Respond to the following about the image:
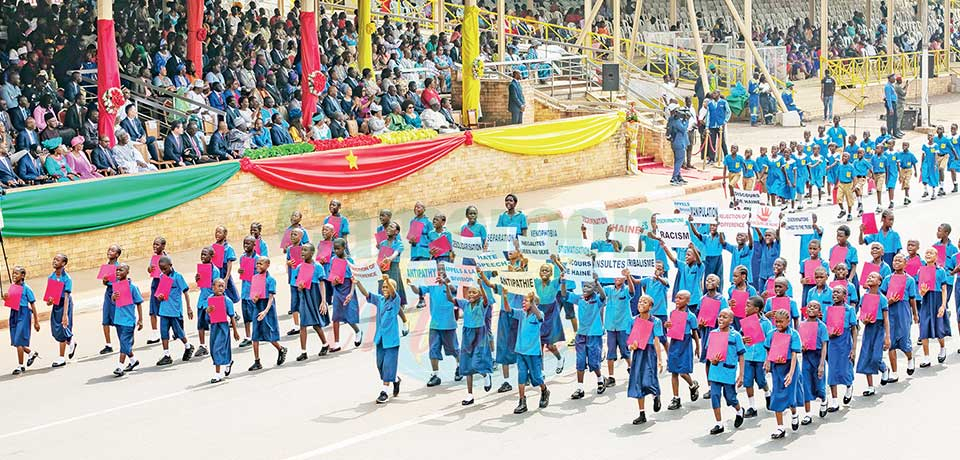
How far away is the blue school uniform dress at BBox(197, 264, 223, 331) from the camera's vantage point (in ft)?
58.9

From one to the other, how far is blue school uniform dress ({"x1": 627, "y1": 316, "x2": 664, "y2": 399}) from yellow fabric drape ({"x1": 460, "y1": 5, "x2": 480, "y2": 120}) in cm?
1765

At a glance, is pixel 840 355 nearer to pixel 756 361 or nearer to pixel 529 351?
pixel 756 361

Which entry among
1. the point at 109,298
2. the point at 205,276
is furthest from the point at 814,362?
the point at 109,298

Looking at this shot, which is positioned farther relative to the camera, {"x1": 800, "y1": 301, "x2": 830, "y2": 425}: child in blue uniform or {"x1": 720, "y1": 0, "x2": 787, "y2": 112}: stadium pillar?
{"x1": 720, "y1": 0, "x2": 787, "y2": 112}: stadium pillar

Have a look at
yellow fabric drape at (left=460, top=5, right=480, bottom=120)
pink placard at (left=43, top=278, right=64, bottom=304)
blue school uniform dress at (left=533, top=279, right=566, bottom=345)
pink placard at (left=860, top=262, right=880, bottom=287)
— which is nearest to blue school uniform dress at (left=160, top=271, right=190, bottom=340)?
pink placard at (left=43, top=278, right=64, bottom=304)

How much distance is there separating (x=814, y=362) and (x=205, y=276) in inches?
302

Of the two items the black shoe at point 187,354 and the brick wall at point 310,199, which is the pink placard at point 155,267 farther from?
the brick wall at point 310,199

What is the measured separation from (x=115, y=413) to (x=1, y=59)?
12794 millimetres

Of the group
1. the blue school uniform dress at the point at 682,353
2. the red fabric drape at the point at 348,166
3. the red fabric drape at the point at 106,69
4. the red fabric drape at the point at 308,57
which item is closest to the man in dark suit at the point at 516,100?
the red fabric drape at the point at 348,166

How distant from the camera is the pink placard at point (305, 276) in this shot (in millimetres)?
18600

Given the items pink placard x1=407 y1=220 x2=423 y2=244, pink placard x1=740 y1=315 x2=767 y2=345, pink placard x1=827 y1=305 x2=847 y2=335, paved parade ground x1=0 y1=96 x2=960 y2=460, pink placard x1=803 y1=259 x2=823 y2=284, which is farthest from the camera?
pink placard x1=407 y1=220 x2=423 y2=244

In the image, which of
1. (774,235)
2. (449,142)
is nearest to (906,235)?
(774,235)

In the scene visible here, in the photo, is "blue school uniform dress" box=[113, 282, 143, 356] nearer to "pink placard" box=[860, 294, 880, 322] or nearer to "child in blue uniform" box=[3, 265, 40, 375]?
"child in blue uniform" box=[3, 265, 40, 375]

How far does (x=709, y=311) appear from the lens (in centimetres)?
1585
